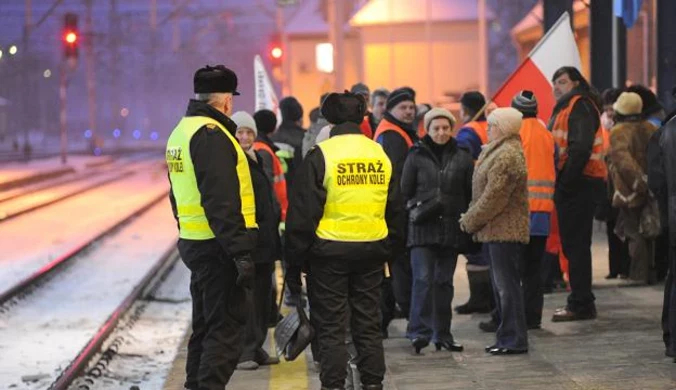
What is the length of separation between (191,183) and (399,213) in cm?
136

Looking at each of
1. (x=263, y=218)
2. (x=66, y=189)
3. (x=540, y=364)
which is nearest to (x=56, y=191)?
(x=66, y=189)

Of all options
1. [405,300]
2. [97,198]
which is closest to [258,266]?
[405,300]

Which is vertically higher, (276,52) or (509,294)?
(276,52)

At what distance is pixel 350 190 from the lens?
8188 mm

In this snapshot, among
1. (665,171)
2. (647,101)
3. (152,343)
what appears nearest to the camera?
(665,171)

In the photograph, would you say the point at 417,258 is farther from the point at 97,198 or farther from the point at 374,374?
the point at 97,198

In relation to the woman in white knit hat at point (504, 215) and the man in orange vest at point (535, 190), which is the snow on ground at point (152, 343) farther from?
the man in orange vest at point (535, 190)

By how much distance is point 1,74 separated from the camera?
8188 centimetres

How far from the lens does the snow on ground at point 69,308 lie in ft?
38.2

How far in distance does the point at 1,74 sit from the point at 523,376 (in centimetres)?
7567

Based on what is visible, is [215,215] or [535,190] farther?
[535,190]

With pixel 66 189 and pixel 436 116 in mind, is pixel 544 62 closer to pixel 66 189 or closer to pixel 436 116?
pixel 436 116

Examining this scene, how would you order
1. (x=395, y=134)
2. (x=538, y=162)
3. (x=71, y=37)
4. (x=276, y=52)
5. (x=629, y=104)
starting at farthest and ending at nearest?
(x=71, y=37), (x=276, y=52), (x=629, y=104), (x=538, y=162), (x=395, y=134)

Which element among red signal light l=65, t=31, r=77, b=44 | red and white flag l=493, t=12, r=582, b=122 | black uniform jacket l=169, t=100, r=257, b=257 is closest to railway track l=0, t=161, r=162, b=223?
red signal light l=65, t=31, r=77, b=44
